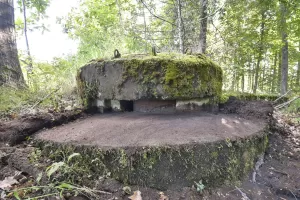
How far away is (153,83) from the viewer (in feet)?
8.43

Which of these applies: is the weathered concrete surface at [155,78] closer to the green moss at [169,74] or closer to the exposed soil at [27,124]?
the green moss at [169,74]

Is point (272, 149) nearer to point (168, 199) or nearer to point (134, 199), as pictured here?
point (168, 199)

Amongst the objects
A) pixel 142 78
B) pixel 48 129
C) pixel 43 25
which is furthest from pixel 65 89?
pixel 43 25

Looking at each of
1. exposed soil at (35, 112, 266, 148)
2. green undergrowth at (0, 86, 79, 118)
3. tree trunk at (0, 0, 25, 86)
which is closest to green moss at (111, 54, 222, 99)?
exposed soil at (35, 112, 266, 148)

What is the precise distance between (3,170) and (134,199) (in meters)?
1.10

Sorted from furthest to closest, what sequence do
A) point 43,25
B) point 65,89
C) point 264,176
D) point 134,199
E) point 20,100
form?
point 43,25 → point 65,89 → point 20,100 → point 264,176 → point 134,199

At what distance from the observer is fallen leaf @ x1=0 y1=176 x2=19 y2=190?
4.63 ft

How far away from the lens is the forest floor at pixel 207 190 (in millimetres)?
1632

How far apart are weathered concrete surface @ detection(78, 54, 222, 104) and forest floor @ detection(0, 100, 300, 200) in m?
0.73

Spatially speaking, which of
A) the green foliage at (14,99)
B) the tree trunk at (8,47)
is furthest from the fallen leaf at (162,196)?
the tree trunk at (8,47)

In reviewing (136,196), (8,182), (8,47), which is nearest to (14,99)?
(8,47)

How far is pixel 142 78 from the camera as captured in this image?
261cm

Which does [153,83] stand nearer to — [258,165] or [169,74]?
[169,74]

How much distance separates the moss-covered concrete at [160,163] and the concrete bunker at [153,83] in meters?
0.95
